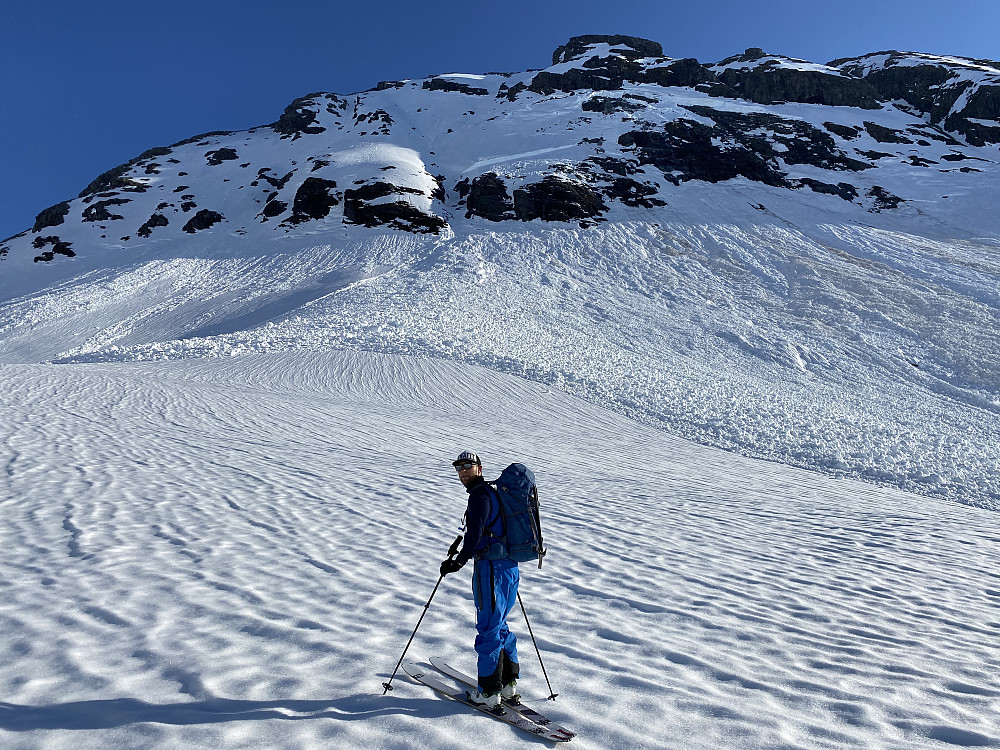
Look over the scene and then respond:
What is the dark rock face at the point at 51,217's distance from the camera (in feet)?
204

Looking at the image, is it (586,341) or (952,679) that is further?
(586,341)

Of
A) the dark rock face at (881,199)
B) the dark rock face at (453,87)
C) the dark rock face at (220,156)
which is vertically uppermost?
the dark rock face at (453,87)

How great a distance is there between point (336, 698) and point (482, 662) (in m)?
0.93

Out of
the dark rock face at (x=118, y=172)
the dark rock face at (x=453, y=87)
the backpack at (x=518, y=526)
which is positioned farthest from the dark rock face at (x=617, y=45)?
the backpack at (x=518, y=526)

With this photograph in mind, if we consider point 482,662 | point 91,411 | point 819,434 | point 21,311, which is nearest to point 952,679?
point 482,662

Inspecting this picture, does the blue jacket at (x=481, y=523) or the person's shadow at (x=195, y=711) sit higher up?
the blue jacket at (x=481, y=523)

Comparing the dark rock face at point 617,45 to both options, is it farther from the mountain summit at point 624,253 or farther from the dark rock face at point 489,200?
the dark rock face at point 489,200

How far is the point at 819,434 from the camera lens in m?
18.6

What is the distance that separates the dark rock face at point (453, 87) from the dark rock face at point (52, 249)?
60.9m

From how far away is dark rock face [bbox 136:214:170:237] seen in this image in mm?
57656

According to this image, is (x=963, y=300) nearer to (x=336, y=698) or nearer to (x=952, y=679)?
(x=952, y=679)

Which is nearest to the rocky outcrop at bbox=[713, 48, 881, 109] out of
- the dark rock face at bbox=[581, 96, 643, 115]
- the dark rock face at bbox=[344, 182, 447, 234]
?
the dark rock face at bbox=[581, 96, 643, 115]

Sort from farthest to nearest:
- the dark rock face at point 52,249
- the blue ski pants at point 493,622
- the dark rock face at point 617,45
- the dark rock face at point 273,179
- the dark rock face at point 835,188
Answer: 1. the dark rock face at point 617,45
2. the dark rock face at point 273,179
3. the dark rock face at point 835,188
4. the dark rock face at point 52,249
5. the blue ski pants at point 493,622

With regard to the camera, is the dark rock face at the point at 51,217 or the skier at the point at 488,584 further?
the dark rock face at the point at 51,217
